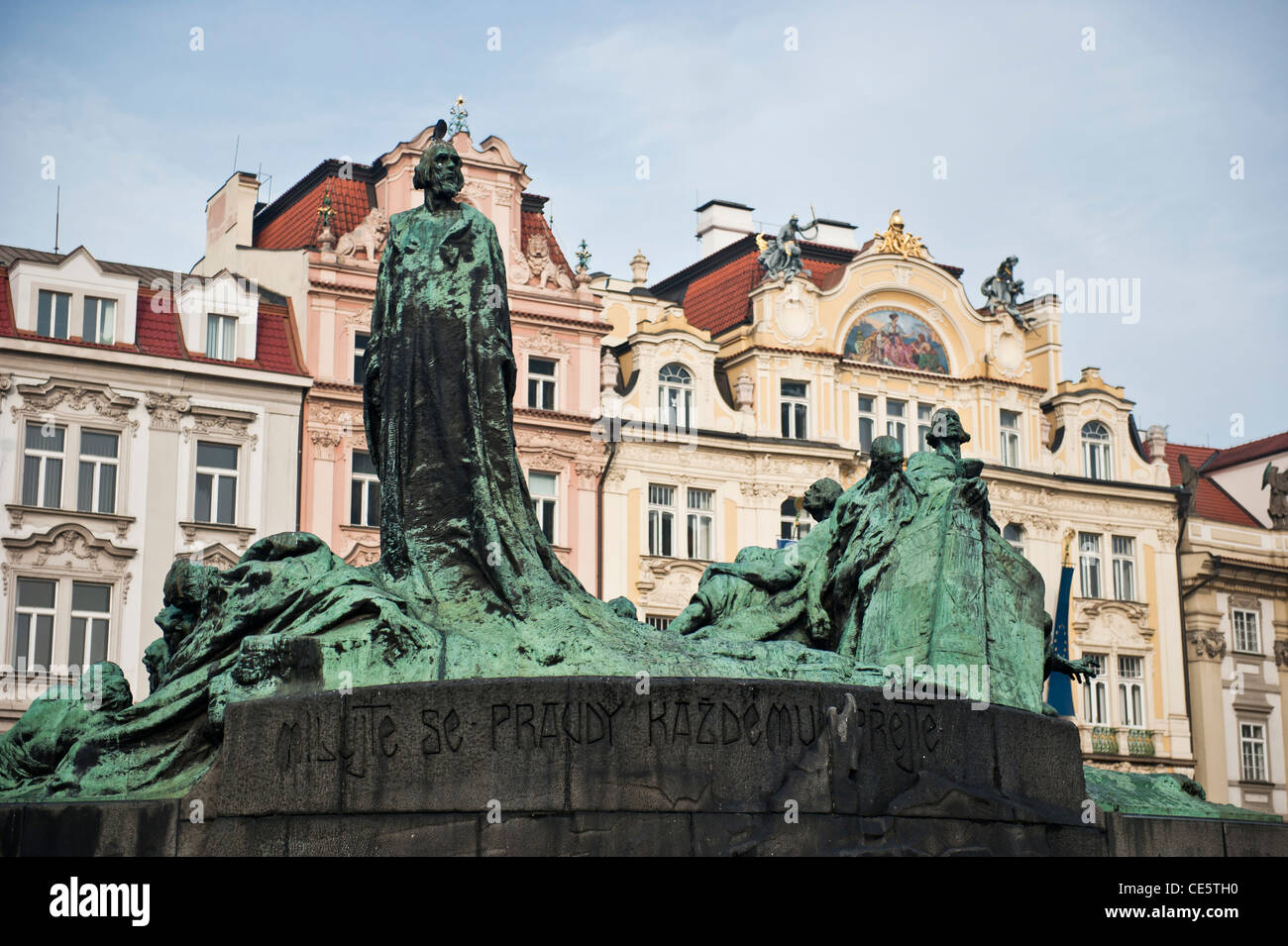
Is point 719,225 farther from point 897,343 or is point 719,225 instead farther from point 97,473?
point 97,473

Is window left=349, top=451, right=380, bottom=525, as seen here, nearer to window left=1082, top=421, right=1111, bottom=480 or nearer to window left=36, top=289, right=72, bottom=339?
window left=36, top=289, right=72, bottom=339

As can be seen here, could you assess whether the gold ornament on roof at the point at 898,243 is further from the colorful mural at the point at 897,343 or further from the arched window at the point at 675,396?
the arched window at the point at 675,396

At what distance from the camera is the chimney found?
4181 centimetres

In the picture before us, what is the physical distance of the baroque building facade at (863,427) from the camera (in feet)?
114

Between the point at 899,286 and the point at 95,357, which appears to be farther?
the point at 899,286

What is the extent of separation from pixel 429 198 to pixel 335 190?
81.8 feet

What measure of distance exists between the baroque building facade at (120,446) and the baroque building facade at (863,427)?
6.30 metres

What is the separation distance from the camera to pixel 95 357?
98.9 ft

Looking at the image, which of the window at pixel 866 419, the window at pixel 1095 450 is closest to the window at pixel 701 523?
the window at pixel 866 419

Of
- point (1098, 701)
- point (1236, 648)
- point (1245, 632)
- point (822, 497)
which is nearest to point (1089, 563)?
point (1098, 701)

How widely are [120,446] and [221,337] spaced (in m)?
2.62

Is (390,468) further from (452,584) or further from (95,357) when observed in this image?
(95,357)

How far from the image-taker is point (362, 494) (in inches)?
1262

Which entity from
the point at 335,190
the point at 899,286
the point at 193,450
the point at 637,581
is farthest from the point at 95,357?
the point at 899,286
